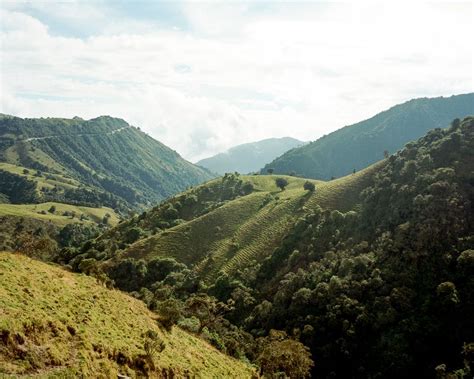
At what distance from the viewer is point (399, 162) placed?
15462 cm

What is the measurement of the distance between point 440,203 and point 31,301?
343 ft

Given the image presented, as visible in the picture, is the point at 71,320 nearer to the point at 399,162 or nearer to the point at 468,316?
the point at 468,316

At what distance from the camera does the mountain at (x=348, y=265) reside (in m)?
89.3

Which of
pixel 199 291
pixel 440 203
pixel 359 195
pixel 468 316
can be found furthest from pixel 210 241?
pixel 468 316

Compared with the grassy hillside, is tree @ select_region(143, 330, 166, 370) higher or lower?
lower

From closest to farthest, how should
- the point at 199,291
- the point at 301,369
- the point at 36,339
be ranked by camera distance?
the point at 36,339, the point at 301,369, the point at 199,291

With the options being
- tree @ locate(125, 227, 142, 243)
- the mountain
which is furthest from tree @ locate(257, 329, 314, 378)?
tree @ locate(125, 227, 142, 243)

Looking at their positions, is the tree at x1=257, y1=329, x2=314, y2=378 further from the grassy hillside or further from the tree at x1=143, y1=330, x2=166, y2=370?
the tree at x1=143, y1=330, x2=166, y2=370

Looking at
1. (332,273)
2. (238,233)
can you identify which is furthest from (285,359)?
(238,233)

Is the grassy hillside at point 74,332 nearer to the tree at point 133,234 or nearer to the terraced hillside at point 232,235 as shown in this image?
the terraced hillside at point 232,235

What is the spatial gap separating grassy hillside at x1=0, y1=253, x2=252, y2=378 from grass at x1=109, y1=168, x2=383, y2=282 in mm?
88403

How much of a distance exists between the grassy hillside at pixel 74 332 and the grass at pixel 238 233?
8840 cm

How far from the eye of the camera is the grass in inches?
5950

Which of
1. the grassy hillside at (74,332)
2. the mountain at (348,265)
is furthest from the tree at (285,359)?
the grassy hillside at (74,332)
